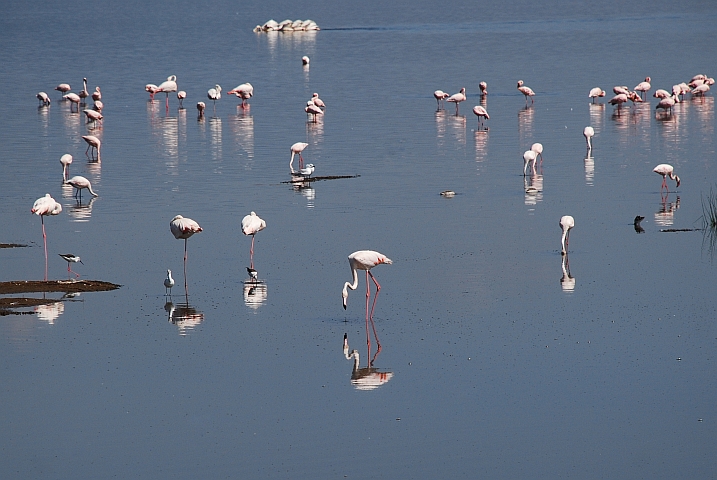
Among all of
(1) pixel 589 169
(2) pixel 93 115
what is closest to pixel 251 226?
(1) pixel 589 169

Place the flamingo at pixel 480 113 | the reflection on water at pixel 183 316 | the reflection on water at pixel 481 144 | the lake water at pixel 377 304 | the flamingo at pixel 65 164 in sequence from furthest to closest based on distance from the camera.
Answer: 1. the flamingo at pixel 480 113
2. the reflection on water at pixel 481 144
3. the flamingo at pixel 65 164
4. the reflection on water at pixel 183 316
5. the lake water at pixel 377 304

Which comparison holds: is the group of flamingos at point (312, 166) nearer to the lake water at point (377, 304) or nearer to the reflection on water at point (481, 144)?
the lake water at point (377, 304)

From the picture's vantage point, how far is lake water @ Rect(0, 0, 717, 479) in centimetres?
865

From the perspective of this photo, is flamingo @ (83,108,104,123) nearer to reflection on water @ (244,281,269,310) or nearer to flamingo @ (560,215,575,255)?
reflection on water @ (244,281,269,310)

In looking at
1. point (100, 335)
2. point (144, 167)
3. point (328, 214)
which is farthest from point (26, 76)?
point (100, 335)

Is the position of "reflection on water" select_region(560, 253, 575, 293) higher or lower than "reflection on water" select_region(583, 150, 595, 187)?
lower

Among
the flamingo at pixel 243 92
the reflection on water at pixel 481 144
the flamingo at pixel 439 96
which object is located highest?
the flamingo at pixel 243 92

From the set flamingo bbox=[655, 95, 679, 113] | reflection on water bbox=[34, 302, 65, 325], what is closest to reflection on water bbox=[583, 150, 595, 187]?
flamingo bbox=[655, 95, 679, 113]

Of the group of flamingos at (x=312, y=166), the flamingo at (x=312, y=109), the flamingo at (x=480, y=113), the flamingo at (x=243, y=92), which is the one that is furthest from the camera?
the flamingo at (x=243, y=92)

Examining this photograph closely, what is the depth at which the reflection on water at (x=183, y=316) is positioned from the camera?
11.6m

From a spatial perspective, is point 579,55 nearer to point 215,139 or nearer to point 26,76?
point 26,76

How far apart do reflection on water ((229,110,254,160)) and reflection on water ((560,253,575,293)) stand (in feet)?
34.8

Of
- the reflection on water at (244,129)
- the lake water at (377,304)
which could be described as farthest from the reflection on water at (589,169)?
the reflection on water at (244,129)

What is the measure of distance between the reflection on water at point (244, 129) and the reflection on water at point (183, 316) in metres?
11.3
